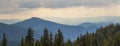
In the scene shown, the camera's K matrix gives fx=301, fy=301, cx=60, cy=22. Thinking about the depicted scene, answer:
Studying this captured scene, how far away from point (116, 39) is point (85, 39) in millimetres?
31821

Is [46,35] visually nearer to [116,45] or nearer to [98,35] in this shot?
[116,45]

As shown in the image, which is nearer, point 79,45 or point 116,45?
point 79,45

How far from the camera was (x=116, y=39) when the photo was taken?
14262cm

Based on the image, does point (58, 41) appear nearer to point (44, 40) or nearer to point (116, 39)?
point (44, 40)

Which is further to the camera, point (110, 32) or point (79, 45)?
point (110, 32)

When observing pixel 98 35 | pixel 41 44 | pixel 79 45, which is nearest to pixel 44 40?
pixel 41 44

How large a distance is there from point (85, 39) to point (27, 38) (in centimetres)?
3200

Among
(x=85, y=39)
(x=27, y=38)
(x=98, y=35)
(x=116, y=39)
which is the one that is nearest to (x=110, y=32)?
(x=98, y=35)

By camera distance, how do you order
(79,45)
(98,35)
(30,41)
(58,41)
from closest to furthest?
1. (30,41)
2. (58,41)
3. (79,45)
4. (98,35)

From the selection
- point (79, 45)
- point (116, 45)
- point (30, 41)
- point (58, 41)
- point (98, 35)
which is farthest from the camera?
point (98, 35)

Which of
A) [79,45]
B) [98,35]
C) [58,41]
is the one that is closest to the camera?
[58,41]

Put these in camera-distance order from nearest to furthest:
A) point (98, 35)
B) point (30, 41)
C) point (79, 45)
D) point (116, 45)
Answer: point (30, 41), point (79, 45), point (116, 45), point (98, 35)

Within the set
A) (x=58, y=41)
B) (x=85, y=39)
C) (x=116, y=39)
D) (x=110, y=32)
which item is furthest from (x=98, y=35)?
(x=58, y=41)

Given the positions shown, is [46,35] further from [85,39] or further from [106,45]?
[106,45]
